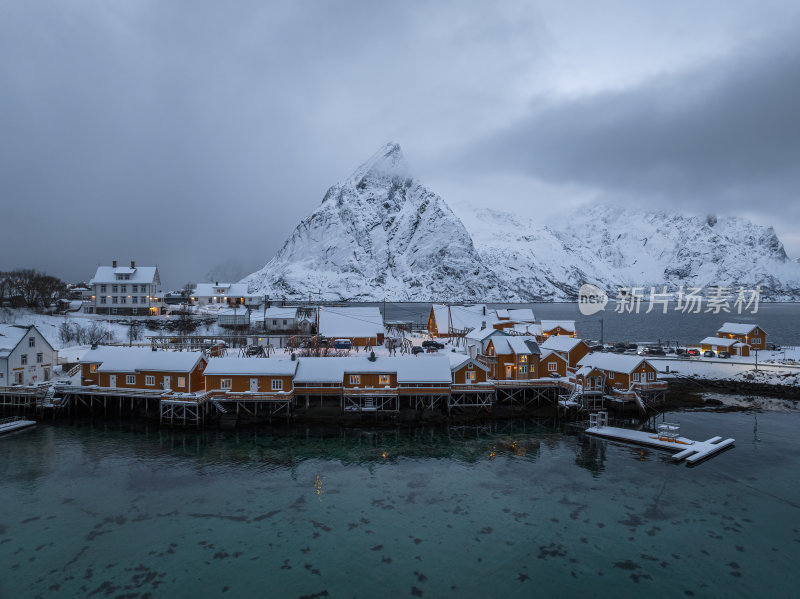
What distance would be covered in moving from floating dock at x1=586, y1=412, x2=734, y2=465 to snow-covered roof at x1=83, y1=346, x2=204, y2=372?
3929cm

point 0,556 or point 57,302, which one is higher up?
point 57,302

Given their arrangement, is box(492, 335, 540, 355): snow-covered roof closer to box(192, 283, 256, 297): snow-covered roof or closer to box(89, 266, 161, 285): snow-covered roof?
box(89, 266, 161, 285): snow-covered roof

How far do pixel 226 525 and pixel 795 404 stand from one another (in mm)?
57974

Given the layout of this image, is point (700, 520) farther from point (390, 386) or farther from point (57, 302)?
point (57, 302)

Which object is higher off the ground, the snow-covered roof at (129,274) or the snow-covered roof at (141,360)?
the snow-covered roof at (129,274)

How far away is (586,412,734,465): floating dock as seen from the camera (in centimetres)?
3497

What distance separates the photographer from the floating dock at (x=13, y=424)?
40844mm

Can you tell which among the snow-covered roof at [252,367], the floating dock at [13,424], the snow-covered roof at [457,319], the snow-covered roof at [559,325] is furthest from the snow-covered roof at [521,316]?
the floating dock at [13,424]

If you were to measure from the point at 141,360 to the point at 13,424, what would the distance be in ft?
37.1

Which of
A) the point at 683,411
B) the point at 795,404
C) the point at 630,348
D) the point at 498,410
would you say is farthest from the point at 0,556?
the point at 630,348

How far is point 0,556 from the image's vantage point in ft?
72.2

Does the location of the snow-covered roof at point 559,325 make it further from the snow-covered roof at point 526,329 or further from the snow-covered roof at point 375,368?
the snow-covered roof at point 375,368

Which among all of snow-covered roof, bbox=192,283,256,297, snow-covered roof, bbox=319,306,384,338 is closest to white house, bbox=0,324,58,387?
snow-covered roof, bbox=319,306,384,338

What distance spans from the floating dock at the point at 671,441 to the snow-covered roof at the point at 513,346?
11985mm
